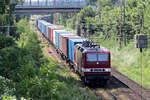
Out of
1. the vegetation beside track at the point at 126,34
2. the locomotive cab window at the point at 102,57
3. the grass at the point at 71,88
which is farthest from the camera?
the vegetation beside track at the point at 126,34

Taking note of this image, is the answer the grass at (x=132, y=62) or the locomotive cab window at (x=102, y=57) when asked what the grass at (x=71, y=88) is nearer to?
the locomotive cab window at (x=102, y=57)

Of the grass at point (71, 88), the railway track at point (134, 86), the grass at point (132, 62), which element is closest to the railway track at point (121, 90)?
the railway track at point (134, 86)

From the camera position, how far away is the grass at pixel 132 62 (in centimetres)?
2710

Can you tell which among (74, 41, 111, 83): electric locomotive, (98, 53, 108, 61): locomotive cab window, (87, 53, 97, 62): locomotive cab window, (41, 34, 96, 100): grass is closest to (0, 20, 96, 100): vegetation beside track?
(41, 34, 96, 100): grass

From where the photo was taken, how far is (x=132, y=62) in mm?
32594

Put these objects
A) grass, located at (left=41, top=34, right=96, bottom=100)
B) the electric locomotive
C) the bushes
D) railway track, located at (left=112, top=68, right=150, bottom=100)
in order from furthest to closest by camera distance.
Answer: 1. the bushes
2. the electric locomotive
3. railway track, located at (left=112, top=68, right=150, bottom=100)
4. grass, located at (left=41, top=34, right=96, bottom=100)

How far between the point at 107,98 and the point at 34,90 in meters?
6.62

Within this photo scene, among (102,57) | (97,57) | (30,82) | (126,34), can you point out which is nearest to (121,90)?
(102,57)

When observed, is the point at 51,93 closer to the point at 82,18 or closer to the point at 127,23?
the point at 127,23

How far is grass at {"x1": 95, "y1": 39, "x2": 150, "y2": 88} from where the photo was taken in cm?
2710

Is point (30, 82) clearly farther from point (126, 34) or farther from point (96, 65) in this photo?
point (126, 34)

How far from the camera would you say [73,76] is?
27.5 meters

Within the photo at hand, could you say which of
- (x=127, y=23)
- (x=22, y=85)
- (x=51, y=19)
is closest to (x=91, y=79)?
(x=22, y=85)

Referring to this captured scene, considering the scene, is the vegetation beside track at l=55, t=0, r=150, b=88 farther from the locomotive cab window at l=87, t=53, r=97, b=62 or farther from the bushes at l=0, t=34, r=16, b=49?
the bushes at l=0, t=34, r=16, b=49
